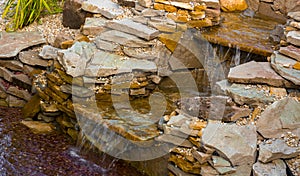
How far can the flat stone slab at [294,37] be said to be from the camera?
5.22 metres

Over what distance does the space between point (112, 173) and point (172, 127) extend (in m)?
0.79

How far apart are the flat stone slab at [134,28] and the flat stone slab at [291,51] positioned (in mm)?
1441

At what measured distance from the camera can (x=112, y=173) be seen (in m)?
4.91

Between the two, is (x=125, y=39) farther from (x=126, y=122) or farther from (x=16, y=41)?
(x=16, y=41)

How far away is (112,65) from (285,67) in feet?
5.94

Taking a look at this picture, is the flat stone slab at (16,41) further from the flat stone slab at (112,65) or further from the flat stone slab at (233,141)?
the flat stone slab at (233,141)

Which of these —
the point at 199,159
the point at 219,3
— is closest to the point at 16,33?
the point at 219,3

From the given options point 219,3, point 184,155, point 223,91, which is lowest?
point 184,155

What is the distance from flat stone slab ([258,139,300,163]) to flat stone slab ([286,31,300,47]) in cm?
128

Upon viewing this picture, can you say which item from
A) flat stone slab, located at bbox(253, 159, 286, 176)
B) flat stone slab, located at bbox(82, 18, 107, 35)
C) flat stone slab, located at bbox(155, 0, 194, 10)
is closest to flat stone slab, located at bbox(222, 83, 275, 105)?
flat stone slab, located at bbox(253, 159, 286, 176)

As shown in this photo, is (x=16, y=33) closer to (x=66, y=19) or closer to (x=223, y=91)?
(x=66, y=19)

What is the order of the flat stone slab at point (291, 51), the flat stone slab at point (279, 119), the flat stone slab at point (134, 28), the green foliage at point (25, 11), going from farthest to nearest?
the green foliage at point (25, 11) → the flat stone slab at point (134, 28) → the flat stone slab at point (291, 51) → the flat stone slab at point (279, 119)

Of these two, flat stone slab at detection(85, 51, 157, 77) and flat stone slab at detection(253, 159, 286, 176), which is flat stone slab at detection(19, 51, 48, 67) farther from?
flat stone slab at detection(253, 159, 286, 176)

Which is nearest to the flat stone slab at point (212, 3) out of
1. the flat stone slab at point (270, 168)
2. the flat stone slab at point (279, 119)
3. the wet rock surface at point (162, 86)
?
the wet rock surface at point (162, 86)
